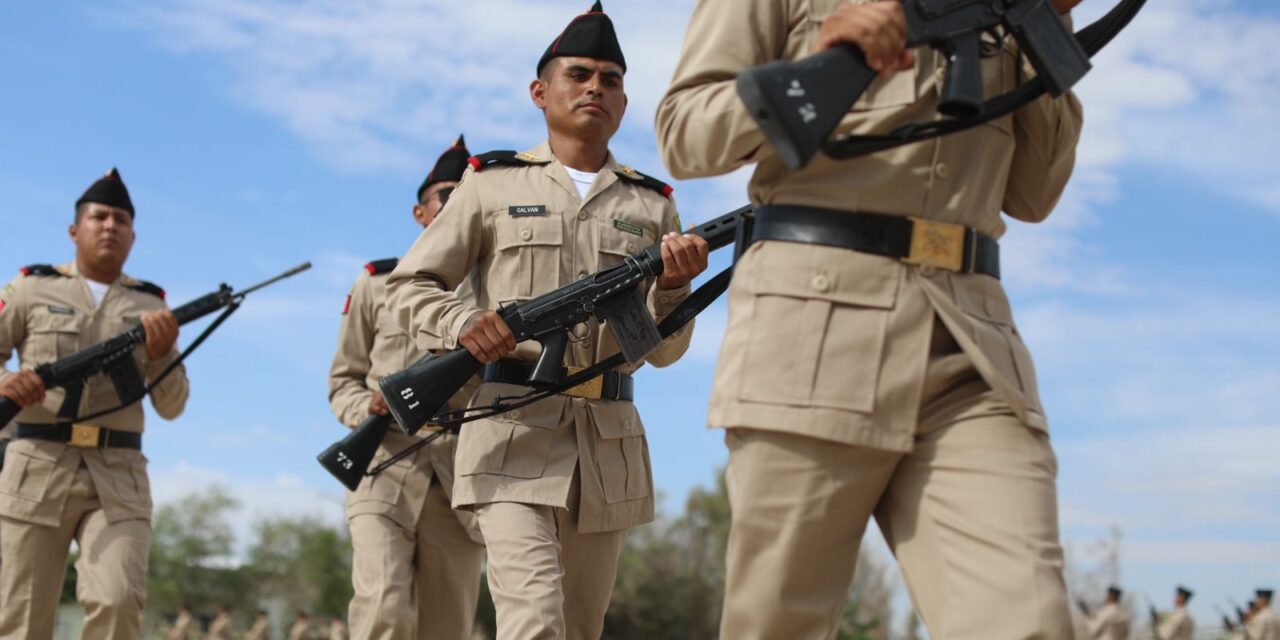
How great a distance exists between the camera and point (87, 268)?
916 centimetres

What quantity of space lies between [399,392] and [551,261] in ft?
2.65

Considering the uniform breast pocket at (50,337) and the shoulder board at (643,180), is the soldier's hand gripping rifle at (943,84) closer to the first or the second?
the shoulder board at (643,180)

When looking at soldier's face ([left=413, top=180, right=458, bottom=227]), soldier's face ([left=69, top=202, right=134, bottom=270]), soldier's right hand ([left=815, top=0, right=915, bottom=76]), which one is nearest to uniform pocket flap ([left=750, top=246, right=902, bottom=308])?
soldier's right hand ([left=815, top=0, right=915, bottom=76])

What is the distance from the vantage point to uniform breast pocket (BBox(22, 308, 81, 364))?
29.0 ft

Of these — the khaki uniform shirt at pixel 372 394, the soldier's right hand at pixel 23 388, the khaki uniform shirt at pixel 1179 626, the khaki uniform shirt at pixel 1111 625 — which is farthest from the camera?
the khaki uniform shirt at pixel 1111 625

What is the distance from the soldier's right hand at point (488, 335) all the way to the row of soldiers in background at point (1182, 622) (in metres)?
29.0

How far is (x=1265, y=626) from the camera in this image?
30.7m

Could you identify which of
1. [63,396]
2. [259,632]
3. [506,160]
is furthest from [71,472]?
[259,632]

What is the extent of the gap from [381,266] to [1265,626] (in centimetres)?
2734

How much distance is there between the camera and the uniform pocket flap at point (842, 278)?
327 centimetres

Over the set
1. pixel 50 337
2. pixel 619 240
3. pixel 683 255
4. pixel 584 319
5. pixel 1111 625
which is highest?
pixel 50 337

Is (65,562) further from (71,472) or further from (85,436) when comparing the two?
(85,436)

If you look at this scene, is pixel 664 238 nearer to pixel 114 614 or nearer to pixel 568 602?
pixel 568 602

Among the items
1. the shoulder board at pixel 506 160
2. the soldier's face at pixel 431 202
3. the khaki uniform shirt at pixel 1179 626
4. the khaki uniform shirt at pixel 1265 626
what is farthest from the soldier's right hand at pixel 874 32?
the khaki uniform shirt at pixel 1179 626
